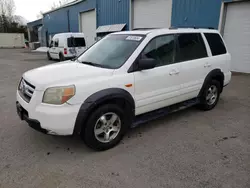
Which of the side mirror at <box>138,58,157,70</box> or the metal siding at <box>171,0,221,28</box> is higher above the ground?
the metal siding at <box>171,0,221,28</box>

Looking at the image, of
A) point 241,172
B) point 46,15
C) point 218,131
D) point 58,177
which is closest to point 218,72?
point 218,131

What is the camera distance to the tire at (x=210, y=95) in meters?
4.40

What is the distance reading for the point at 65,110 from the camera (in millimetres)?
2572

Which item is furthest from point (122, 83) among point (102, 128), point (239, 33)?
point (239, 33)

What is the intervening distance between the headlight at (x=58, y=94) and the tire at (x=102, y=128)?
1.43 feet

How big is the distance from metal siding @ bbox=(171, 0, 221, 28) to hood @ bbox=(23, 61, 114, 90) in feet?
27.9

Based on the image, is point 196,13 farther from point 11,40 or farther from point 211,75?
point 11,40

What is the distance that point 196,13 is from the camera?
10031 mm

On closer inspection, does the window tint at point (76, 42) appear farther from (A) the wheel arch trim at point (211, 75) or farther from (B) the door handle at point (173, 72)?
(B) the door handle at point (173, 72)

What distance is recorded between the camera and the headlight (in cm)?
257

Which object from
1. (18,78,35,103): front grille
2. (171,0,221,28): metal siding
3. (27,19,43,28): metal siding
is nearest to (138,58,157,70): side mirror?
(18,78,35,103): front grille

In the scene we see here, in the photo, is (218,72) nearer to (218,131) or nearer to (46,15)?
(218,131)

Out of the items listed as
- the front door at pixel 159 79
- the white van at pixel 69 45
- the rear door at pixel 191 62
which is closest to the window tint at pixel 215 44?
the rear door at pixel 191 62

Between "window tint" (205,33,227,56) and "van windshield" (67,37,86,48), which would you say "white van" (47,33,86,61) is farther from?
"window tint" (205,33,227,56)
